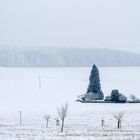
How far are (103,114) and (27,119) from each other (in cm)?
981

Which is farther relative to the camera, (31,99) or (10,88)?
(10,88)

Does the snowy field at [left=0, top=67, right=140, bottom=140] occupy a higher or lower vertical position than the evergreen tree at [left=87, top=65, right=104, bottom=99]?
lower

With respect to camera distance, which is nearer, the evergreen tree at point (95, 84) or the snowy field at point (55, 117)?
the snowy field at point (55, 117)

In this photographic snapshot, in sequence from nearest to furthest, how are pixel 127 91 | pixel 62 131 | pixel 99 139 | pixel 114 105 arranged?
pixel 99 139, pixel 62 131, pixel 114 105, pixel 127 91

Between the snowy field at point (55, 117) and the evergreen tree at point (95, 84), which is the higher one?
the evergreen tree at point (95, 84)

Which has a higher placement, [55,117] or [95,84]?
[95,84]

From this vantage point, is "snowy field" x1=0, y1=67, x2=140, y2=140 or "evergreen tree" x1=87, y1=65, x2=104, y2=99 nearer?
"snowy field" x1=0, y1=67, x2=140, y2=140

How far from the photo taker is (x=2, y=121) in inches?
1682

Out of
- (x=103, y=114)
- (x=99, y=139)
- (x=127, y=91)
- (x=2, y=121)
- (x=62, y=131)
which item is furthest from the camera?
(x=127, y=91)

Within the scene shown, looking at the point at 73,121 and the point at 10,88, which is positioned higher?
the point at 10,88

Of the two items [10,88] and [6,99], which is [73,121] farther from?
[10,88]

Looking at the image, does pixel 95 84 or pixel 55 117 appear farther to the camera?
pixel 95 84

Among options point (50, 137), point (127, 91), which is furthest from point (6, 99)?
point (50, 137)

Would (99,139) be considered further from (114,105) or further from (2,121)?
(114,105)
